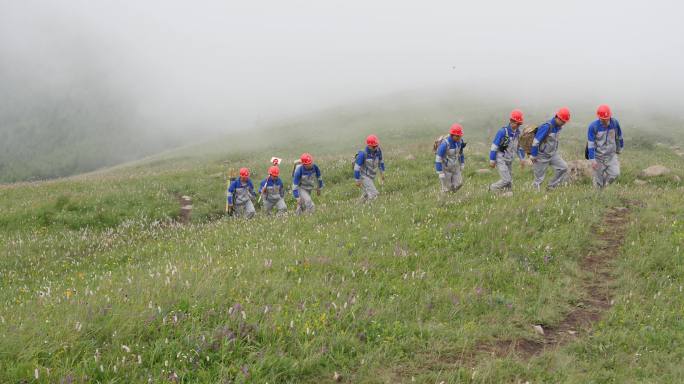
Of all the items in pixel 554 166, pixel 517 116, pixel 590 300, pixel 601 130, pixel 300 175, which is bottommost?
pixel 590 300

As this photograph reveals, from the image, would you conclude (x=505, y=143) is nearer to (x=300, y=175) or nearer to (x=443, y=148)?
(x=443, y=148)

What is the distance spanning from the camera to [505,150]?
16.0 m

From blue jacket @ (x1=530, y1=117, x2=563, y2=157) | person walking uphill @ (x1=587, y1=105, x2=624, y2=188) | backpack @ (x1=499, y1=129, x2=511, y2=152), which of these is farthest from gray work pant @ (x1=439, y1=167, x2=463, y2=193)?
person walking uphill @ (x1=587, y1=105, x2=624, y2=188)

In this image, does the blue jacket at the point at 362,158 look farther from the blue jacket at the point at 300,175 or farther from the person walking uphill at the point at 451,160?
the person walking uphill at the point at 451,160

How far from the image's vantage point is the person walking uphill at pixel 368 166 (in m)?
17.3

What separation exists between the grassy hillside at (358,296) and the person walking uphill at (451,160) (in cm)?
135

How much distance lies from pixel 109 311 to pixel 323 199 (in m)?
14.1

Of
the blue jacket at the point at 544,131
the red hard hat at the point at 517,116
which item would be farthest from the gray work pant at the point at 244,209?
the blue jacket at the point at 544,131

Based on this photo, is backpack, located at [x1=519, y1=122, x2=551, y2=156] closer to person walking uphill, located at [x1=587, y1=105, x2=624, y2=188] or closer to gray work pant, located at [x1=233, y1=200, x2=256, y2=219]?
person walking uphill, located at [x1=587, y1=105, x2=624, y2=188]

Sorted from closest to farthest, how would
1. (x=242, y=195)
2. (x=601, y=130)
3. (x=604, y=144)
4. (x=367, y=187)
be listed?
(x=601, y=130), (x=604, y=144), (x=367, y=187), (x=242, y=195)

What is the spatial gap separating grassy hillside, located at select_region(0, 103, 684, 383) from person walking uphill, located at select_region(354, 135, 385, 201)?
276 centimetres

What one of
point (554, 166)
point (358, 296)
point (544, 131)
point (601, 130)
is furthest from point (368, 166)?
point (358, 296)

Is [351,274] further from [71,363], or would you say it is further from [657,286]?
[657,286]

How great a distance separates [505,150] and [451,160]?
184 cm
